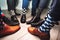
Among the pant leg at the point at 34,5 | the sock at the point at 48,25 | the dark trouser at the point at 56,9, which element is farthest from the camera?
the pant leg at the point at 34,5

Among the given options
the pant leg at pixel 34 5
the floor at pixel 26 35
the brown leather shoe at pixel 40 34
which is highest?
the pant leg at pixel 34 5

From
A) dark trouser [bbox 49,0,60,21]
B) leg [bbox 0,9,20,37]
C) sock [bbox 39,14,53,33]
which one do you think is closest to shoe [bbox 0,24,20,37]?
leg [bbox 0,9,20,37]

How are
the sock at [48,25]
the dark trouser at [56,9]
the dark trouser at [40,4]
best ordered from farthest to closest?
the dark trouser at [40,4] < the sock at [48,25] < the dark trouser at [56,9]

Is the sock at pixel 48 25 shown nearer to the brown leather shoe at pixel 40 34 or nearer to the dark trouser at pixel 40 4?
the brown leather shoe at pixel 40 34

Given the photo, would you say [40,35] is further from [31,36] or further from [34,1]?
[34,1]

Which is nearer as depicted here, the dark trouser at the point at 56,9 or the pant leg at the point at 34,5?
the dark trouser at the point at 56,9

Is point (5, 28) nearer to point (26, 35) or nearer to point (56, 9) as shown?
point (26, 35)

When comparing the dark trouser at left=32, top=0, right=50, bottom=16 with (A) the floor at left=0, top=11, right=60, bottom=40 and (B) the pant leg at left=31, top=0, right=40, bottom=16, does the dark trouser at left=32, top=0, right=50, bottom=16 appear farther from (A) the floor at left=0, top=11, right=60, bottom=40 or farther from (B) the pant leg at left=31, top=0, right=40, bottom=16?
(A) the floor at left=0, top=11, right=60, bottom=40

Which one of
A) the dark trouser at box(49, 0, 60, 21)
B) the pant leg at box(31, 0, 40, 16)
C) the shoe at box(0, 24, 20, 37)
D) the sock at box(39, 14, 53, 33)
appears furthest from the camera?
the pant leg at box(31, 0, 40, 16)

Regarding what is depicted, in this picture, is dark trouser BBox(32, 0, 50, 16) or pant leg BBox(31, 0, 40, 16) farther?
pant leg BBox(31, 0, 40, 16)

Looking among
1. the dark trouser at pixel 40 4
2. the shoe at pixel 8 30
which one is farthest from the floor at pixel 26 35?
the dark trouser at pixel 40 4

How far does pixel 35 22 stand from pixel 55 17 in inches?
19.3

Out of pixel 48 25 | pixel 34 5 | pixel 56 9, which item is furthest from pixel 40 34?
pixel 34 5

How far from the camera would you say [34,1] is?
1.63 meters
